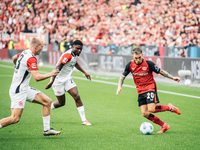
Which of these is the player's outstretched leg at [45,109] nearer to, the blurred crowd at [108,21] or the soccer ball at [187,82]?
the soccer ball at [187,82]

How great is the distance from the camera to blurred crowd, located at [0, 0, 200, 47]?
76.9ft

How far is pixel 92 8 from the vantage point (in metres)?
34.6

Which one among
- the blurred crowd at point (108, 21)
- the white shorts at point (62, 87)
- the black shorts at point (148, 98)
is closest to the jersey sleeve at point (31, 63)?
the white shorts at point (62, 87)

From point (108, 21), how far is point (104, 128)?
22813 mm

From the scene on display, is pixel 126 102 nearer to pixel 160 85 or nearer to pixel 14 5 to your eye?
pixel 160 85

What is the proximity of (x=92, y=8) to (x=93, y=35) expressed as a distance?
4.87 metres

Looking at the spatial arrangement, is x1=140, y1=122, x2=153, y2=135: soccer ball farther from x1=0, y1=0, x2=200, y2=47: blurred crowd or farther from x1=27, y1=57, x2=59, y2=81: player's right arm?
x1=0, y1=0, x2=200, y2=47: blurred crowd

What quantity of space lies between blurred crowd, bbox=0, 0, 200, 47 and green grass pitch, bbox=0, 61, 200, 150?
10289 millimetres

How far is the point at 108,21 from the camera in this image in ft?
101

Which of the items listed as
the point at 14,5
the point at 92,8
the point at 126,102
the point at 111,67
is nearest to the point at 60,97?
the point at 126,102

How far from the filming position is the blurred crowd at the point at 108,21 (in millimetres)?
23453

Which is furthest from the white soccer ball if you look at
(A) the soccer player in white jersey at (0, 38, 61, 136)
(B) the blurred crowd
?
(A) the soccer player in white jersey at (0, 38, 61, 136)

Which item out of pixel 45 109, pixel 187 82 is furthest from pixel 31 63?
pixel 187 82

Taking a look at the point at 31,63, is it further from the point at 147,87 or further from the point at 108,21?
the point at 108,21
